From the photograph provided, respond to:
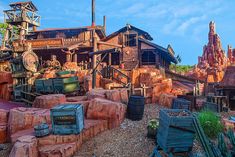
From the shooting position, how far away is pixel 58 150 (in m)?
7.23

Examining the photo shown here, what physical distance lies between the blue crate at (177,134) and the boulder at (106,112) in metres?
3.71

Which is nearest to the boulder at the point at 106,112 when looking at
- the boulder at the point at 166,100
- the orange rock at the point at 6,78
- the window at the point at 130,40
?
the boulder at the point at 166,100

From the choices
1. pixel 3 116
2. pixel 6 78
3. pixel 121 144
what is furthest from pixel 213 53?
pixel 3 116

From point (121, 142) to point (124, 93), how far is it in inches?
183

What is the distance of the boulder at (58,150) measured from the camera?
7.19 meters

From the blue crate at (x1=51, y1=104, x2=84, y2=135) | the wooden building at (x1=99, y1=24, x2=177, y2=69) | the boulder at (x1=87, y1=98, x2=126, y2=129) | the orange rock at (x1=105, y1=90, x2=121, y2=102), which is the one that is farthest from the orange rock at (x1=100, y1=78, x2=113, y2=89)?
the blue crate at (x1=51, y1=104, x2=84, y2=135)

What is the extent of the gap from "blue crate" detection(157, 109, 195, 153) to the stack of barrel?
16.0 meters

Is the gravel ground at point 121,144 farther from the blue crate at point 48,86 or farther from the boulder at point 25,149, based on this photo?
the blue crate at point 48,86

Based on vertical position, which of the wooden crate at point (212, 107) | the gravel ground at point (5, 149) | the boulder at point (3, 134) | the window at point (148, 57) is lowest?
the gravel ground at point (5, 149)

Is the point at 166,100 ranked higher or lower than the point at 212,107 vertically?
higher

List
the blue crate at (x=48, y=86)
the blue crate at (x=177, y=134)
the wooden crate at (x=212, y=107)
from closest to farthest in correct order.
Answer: the blue crate at (x=177, y=134)
the wooden crate at (x=212, y=107)
the blue crate at (x=48, y=86)

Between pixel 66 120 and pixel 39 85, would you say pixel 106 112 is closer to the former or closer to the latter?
pixel 66 120

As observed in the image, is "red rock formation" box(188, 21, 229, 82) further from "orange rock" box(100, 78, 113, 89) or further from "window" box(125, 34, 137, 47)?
"orange rock" box(100, 78, 113, 89)

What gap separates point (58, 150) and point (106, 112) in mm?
3259
